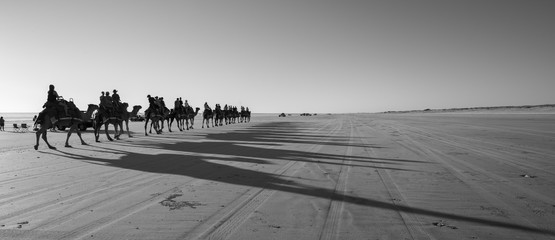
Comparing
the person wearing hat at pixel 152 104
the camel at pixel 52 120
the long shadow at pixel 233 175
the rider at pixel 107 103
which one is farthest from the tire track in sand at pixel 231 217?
the person wearing hat at pixel 152 104

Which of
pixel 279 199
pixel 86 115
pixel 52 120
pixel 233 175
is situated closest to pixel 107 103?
pixel 86 115

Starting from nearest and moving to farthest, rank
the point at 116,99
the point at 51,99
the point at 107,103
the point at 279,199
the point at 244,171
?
the point at 279,199 < the point at 244,171 < the point at 51,99 < the point at 107,103 < the point at 116,99

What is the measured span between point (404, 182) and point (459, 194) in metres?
1.19

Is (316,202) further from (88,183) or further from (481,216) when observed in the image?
(88,183)

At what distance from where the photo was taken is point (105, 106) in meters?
18.0

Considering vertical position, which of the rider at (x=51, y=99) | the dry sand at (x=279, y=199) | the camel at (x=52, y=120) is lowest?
the dry sand at (x=279, y=199)

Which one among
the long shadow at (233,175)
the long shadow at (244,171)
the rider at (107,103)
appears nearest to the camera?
the long shadow at (233,175)

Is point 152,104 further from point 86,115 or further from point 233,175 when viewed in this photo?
point 233,175

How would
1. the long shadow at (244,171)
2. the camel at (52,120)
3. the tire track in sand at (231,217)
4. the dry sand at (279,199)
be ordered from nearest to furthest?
1. the tire track in sand at (231,217)
2. the dry sand at (279,199)
3. the long shadow at (244,171)
4. the camel at (52,120)

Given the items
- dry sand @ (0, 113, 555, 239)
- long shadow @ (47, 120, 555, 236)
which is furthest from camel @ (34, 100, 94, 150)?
dry sand @ (0, 113, 555, 239)

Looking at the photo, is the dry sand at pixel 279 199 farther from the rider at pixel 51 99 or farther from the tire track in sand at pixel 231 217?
the rider at pixel 51 99

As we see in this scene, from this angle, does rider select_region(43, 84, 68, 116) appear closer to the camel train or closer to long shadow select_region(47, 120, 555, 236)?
the camel train

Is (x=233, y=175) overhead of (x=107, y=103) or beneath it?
beneath

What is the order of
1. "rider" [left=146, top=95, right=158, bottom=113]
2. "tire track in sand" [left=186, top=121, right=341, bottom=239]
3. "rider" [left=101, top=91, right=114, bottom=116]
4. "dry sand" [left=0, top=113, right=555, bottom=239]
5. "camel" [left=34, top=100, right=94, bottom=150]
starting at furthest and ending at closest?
"rider" [left=146, top=95, right=158, bottom=113]
"rider" [left=101, top=91, right=114, bottom=116]
"camel" [left=34, top=100, right=94, bottom=150]
"dry sand" [left=0, top=113, right=555, bottom=239]
"tire track in sand" [left=186, top=121, right=341, bottom=239]
